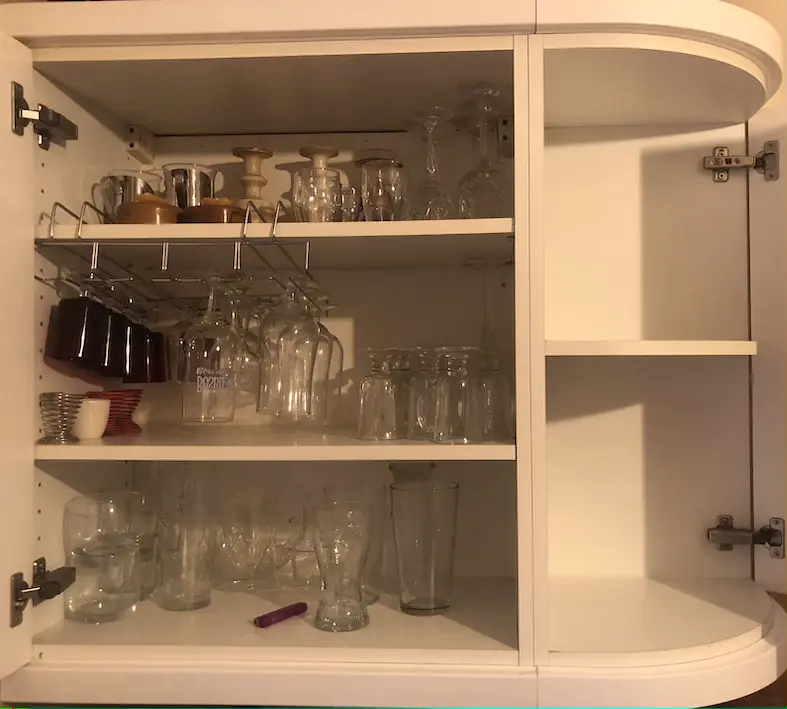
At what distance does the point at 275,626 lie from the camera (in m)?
1.28

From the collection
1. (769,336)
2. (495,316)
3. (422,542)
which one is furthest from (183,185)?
(769,336)

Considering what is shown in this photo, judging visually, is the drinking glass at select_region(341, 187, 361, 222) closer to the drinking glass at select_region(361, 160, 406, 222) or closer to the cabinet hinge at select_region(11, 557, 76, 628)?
the drinking glass at select_region(361, 160, 406, 222)

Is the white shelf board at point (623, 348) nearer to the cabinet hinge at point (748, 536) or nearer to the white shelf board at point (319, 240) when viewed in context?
the white shelf board at point (319, 240)

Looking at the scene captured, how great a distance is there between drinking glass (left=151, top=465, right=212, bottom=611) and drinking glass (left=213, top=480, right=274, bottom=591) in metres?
0.04

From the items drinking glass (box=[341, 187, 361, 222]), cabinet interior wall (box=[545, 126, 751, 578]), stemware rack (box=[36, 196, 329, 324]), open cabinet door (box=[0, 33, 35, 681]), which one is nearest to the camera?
open cabinet door (box=[0, 33, 35, 681])

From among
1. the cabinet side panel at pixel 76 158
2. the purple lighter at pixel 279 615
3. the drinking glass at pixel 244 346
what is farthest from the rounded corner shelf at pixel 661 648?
the cabinet side panel at pixel 76 158

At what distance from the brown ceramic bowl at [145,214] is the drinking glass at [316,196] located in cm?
21

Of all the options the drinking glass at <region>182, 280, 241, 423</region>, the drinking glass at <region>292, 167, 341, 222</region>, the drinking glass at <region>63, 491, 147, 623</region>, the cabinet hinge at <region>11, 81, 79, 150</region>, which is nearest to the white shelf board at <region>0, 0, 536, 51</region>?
the cabinet hinge at <region>11, 81, 79, 150</region>

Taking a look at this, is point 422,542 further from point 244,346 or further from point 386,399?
point 244,346

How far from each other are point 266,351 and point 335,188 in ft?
1.03

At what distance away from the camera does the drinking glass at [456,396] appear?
1.34 metres

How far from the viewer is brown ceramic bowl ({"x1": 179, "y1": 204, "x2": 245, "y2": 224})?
1266mm

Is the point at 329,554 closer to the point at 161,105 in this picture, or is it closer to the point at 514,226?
the point at 514,226

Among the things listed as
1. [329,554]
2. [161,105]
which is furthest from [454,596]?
[161,105]
